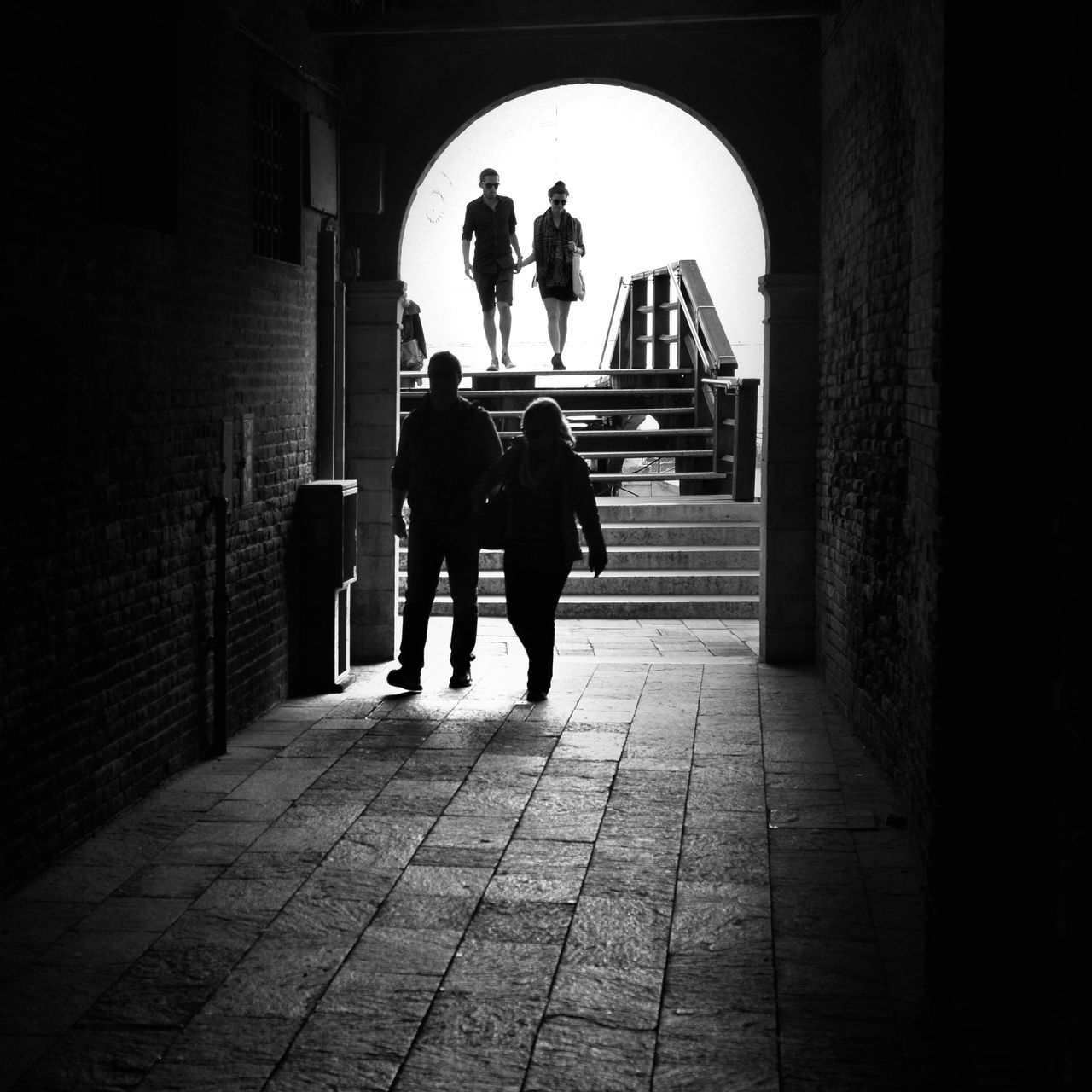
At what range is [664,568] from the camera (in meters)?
12.2

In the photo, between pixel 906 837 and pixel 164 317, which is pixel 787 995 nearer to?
pixel 906 837

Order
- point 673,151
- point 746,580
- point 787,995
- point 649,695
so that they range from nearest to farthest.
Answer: point 787,995 < point 649,695 < point 746,580 < point 673,151

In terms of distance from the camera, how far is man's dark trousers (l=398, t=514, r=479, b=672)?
27.9 feet

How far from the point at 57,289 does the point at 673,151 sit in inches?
579

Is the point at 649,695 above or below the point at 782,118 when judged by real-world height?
below

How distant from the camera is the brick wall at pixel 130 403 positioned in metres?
5.08

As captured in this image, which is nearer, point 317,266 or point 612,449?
point 317,266

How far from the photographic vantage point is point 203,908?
4812mm

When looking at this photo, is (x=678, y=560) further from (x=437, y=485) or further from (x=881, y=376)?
(x=881, y=376)

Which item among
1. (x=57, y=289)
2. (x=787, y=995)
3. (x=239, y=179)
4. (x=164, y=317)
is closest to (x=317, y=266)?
(x=239, y=179)

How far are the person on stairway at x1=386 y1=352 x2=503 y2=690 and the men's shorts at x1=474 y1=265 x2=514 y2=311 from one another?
6370 millimetres

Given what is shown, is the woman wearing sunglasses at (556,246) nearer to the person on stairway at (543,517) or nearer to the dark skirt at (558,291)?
the dark skirt at (558,291)

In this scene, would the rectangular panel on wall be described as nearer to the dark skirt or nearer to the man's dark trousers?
the man's dark trousers

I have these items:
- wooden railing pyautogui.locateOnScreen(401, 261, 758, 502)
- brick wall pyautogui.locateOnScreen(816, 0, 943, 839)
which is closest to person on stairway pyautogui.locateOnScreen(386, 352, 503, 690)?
brick wall pyautogui.locateOnScreen(816, 0, 943, 839)
